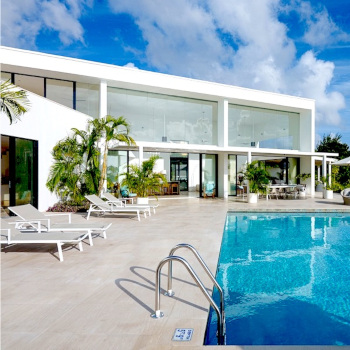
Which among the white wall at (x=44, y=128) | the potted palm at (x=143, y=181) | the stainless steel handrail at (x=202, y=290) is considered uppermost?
the white wall at (x=44, y=128)

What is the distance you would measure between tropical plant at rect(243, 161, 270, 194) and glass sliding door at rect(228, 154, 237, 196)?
394 cm

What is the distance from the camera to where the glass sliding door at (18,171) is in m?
10.6

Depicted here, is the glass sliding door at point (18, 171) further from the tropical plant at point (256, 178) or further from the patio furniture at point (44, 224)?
the tropical plant at point (256, 178)

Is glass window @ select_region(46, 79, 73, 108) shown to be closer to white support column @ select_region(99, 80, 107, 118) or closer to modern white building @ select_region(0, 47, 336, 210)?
modern white building @ select_region(0, 47, 336, 210)

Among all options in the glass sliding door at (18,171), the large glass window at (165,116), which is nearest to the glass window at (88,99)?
the large glass window at (165,116)

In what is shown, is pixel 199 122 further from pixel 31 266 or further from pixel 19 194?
pixel 31 266

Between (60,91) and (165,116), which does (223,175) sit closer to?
(165,116)

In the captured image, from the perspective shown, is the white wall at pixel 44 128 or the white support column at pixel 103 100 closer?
the white wall at pixel 44 128

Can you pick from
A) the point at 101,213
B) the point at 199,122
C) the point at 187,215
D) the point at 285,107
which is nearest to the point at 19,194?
the point at 101,213

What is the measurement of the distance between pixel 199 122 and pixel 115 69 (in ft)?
20.6

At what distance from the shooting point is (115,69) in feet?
54.7

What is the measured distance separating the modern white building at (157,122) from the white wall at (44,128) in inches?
1.6

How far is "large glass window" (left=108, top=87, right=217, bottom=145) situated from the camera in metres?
17.7

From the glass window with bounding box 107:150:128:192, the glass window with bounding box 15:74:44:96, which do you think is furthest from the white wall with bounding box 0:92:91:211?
the glass window with bounding box 107:150:128:192
